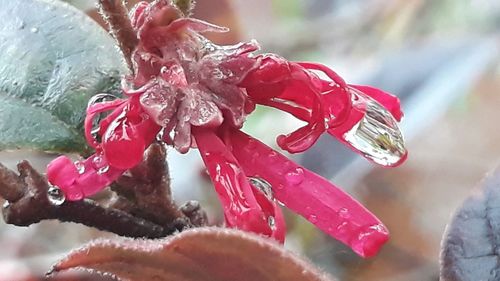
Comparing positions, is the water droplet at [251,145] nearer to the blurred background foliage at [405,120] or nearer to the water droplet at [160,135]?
the water droplet at [160,135]

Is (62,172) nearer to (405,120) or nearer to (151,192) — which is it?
(151,192)

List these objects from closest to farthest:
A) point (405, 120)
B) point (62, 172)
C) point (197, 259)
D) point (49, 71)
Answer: point (197, 259), point (62, 172), point (49, 71), point (405, 120)

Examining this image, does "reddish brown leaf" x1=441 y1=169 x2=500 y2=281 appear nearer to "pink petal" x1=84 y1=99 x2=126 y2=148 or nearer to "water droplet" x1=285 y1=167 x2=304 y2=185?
"water droplet" x1=285 y1=167 x2=304 y2=185

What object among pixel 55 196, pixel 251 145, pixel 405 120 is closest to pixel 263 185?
pixel 251 145

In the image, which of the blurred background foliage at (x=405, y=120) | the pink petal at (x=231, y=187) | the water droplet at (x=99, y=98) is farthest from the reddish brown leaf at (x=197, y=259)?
the blurred background foliage at (x=405, y=120)

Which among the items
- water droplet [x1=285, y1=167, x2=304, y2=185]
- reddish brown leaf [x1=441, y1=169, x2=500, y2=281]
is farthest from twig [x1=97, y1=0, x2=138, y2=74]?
reddish brown leaf [x1=441, y1=169, x2=500, y2=281]

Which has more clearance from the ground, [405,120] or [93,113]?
[93,113]

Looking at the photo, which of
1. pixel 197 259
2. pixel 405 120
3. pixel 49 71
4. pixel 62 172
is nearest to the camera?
pixel 197 259
